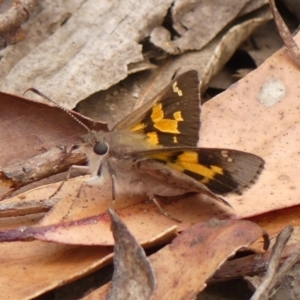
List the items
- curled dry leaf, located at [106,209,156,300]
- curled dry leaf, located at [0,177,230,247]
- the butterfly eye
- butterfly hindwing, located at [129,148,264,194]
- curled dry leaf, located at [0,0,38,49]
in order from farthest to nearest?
curled dry leaf, located at [0,0,38,49]
the butterfly eye
butterfly hindwing, located at [129,148,264,194]
curled dry leaf, located at [0,177,230,247]
curled dry leaf, located at [106,209,156,300]

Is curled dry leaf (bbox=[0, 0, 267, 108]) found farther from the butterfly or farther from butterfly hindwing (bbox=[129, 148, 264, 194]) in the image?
butterfly hindwing (bbox=[129, 148, 264, 194])

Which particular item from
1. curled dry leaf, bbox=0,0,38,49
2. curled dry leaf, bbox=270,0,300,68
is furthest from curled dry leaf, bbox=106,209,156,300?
curled dry leaf, bbox=0,0,38,49

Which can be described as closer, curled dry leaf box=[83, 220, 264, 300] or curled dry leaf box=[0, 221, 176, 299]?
curled dry leaf box=[83, 220, 264, 300]

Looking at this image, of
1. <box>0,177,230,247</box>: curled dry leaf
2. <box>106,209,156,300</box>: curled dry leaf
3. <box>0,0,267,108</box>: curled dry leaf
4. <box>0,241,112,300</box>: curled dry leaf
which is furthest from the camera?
<box>0,0,267,108</box>: curled dry leaf

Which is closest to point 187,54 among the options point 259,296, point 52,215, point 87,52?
point 87,52

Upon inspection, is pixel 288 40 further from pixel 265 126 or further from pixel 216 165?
pixel 216 165

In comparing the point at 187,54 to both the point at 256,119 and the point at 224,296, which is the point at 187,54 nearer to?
the point at 256,119

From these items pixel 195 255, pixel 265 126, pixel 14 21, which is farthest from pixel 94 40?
pixel 195 255

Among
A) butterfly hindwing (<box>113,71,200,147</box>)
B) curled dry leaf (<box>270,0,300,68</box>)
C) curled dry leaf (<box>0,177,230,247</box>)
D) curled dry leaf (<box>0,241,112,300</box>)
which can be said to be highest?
curled dry leaf (<box>270,0,300,68</box>)
